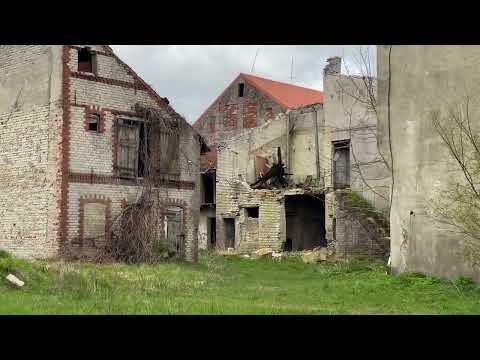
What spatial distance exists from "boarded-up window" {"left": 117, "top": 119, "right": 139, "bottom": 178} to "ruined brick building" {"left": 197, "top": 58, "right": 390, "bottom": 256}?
9284mm

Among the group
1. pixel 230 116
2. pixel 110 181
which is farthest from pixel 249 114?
pixel 110 181

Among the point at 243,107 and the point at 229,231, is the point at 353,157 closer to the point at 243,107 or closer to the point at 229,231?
the point at 229,231

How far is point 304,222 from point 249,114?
12.8 meters

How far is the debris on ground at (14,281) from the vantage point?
13.4 metres

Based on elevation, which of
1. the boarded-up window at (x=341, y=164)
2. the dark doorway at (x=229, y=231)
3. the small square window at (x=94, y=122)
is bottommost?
the dark doorway at (x=229, y=231)

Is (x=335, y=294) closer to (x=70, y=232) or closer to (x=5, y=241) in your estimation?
(x=70, y=232)

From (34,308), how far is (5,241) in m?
14.1

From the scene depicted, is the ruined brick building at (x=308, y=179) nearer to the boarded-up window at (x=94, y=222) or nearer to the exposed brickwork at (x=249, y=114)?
the exposed brickwork at (x=249, y=114)

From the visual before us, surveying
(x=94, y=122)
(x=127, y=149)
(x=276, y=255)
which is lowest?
(x=276, y=255)

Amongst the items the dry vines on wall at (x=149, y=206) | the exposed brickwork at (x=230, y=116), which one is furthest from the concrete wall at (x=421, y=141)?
the exposed brickwork at (x=230, y=116)

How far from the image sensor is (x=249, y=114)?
4312 centimetres

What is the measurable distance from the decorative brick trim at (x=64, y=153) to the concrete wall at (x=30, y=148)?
14cm

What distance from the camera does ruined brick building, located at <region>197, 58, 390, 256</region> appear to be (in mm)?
27609
